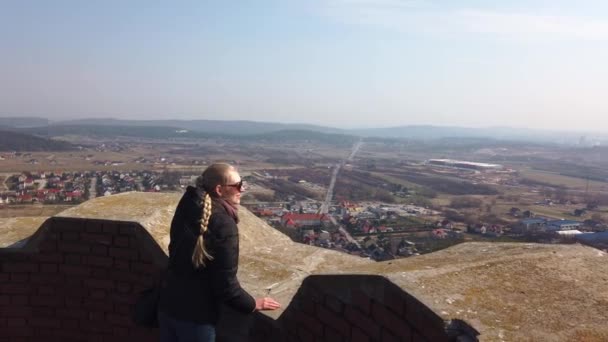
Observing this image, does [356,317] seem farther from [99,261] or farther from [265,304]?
[99,261]

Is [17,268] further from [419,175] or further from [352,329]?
[419,175]

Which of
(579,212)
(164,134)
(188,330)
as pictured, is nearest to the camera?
(188,330)

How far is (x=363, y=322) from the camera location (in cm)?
240

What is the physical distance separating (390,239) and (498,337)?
50.4 ft

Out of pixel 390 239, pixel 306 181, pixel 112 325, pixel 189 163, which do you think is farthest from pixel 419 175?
pixel 112 325

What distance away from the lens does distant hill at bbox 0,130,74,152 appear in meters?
54.7

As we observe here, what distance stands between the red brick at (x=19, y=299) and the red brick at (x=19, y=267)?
0.20m

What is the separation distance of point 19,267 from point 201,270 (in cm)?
222

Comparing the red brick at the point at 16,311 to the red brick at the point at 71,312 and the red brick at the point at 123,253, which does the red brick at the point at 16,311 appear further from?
the red brick at the point at 123,253

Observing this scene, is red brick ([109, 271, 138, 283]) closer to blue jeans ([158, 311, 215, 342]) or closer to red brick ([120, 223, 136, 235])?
red brick ([120, 223, 136, 235])

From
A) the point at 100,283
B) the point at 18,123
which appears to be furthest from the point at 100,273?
the point at 18,123

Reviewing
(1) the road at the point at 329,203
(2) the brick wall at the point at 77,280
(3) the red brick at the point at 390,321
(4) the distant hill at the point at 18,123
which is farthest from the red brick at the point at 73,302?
(4) the distant hill at the point at 18,123

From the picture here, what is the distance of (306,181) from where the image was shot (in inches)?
1667

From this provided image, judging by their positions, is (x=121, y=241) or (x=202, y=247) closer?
(x=202, y=247)
